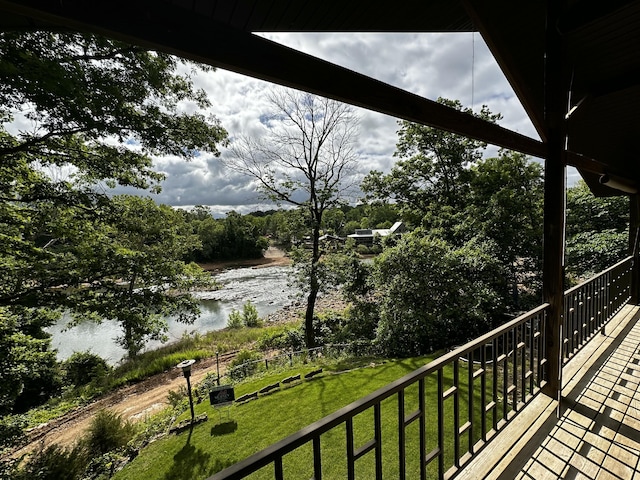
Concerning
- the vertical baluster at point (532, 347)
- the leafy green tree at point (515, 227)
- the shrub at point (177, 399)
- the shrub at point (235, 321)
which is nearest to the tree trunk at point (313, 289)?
the shrub at point (177, 399)

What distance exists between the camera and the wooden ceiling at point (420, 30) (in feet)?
3.04

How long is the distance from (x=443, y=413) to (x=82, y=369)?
40.1ft

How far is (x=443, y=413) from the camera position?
7.23ft

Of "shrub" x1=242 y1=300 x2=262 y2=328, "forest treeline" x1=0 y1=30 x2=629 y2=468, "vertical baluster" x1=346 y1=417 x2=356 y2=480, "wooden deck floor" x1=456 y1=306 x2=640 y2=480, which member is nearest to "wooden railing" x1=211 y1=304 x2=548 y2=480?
"vertical baluster" x1=346 y1=417 x2=356 y2=480

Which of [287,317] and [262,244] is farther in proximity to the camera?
[262,244]

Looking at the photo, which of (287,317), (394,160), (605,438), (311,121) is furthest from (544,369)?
(287,317)

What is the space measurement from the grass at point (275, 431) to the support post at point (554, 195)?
1.96 metres

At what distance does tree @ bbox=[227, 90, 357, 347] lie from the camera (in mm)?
9906

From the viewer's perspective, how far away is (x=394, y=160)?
508 inches

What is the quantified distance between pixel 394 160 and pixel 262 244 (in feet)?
63.8

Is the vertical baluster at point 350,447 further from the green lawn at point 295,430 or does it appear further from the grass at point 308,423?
the green lawn at point 295,430

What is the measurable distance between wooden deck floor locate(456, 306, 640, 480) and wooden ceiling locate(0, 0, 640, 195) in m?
2.09

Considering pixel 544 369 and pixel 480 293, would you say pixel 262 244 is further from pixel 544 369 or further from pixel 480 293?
pixel 544 369

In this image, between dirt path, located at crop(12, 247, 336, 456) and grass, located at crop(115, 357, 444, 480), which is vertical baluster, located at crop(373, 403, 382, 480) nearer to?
grass, located at crop(115, 357, 444, 480)
